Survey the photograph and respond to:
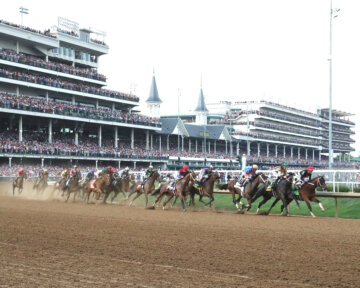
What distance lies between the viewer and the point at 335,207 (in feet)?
59.7

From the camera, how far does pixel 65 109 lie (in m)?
50.4

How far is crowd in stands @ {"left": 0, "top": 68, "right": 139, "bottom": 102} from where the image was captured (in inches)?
1875

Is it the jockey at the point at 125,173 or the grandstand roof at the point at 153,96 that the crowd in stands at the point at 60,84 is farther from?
the jockey at the point at 125,173

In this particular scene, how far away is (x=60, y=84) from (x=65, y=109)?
330 cm

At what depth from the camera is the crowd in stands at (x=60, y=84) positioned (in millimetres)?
47625

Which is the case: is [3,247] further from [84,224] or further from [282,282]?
[282,282]

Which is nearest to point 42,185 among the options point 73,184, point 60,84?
point 73,184

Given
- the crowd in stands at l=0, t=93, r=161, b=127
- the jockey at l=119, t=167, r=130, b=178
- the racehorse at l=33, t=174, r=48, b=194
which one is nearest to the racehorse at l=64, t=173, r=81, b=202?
the racehorse at l=33, t=174, r=48, b=194

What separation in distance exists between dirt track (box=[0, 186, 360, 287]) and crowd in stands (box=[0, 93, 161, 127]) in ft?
109

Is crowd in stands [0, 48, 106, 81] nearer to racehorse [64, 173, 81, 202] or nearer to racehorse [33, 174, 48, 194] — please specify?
racehorse [33, 174, 48, 194]

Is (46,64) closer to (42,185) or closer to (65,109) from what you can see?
(65,109)

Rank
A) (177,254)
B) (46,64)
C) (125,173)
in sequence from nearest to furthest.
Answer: (177,254) → (125,173) → (46,64)

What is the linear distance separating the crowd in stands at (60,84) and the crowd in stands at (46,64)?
1.11 meters

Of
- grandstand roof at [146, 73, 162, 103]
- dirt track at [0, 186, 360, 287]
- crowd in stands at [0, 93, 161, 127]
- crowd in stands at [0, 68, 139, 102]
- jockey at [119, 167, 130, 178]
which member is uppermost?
grandstand roof at [146, 73, 162, 103]
